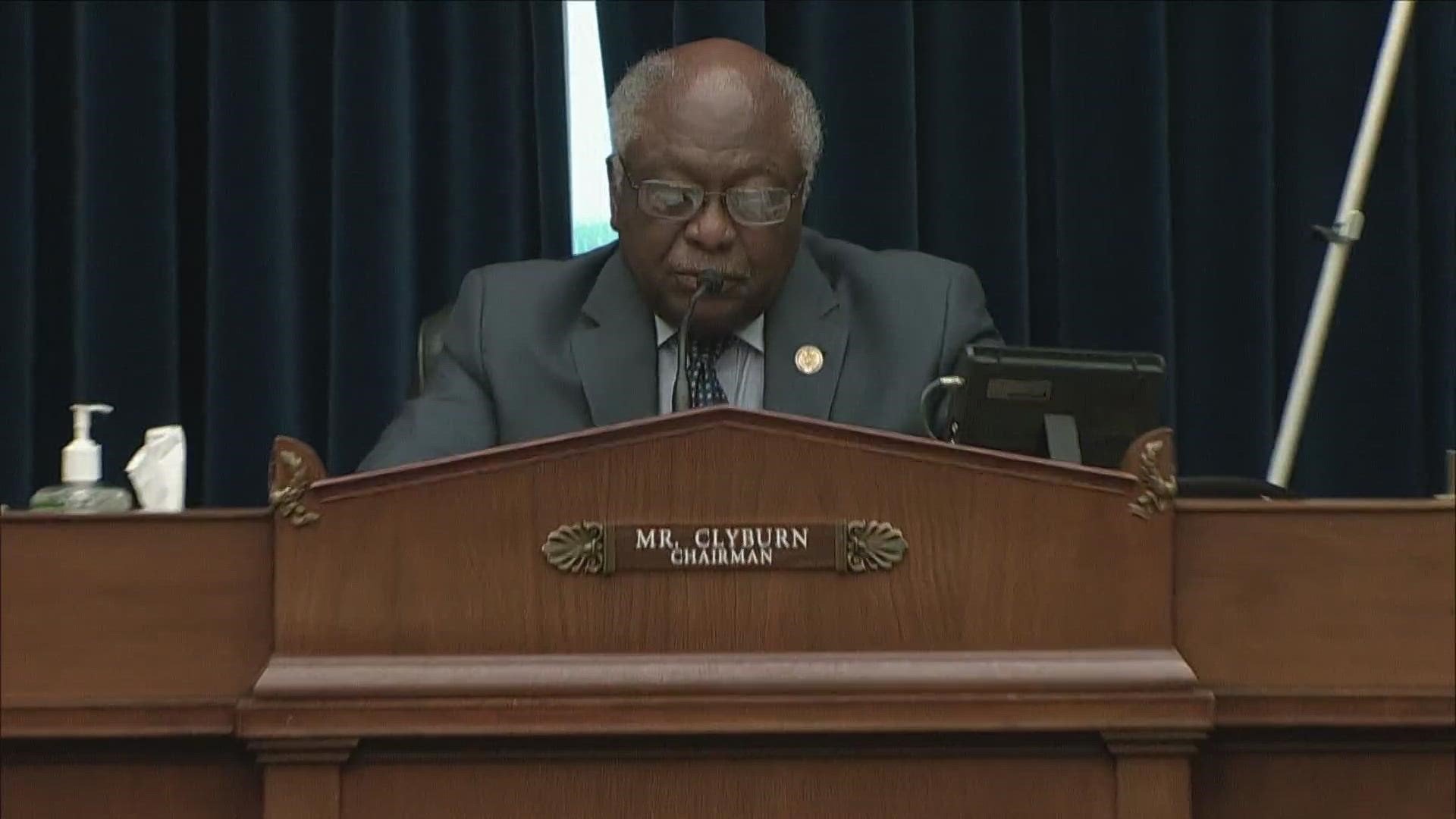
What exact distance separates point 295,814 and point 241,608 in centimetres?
15

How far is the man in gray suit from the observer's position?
77.9 inches

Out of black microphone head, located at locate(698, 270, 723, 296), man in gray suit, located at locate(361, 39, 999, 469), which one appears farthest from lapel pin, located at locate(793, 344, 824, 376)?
black microphone head, located at locate(698, 270, 723, 296)

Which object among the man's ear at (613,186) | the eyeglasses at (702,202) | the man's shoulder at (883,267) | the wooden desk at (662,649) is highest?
the man's ear at (613,186)

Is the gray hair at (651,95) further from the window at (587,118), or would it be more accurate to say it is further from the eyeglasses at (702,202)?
the window at (587,118)

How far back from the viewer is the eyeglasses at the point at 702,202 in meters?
1.97

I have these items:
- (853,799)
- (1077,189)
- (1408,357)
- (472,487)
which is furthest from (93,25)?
(1408,357)

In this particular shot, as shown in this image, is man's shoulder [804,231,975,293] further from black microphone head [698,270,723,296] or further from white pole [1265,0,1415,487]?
white pole [1265,0,1415,487]

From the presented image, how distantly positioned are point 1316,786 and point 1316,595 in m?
0.15

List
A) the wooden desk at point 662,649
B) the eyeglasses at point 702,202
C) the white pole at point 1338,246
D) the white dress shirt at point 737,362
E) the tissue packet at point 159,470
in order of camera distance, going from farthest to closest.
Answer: the white pole at point 1338,246, the white dress shirt at point 737,362, the eyeglasses at point 702,202, the tissue packet at point 159,470, the wooden desk at point 662,649

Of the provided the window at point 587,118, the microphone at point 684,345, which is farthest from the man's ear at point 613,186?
the window at point 587,118

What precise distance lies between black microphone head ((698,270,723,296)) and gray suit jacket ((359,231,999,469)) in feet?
0.39

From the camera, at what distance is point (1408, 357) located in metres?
2.77

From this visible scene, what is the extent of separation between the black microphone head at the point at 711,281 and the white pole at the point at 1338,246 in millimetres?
785

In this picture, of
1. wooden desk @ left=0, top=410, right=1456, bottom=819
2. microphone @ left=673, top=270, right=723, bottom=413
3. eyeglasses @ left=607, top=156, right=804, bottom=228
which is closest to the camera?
wooden desk @ left=0, top=410, right=1456, bottom=819
